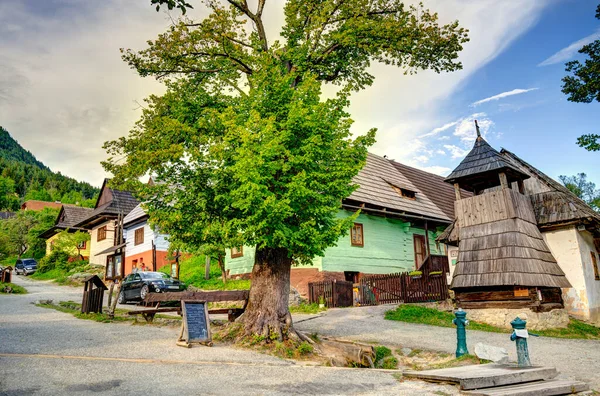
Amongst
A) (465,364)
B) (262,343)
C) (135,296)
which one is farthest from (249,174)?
(135,296)

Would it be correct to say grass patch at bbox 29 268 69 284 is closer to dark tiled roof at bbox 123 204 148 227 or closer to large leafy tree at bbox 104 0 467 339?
dark tiled roof at bbox 123 204 148 227

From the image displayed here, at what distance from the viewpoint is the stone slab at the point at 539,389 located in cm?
637

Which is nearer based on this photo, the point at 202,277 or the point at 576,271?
the point at 576,271

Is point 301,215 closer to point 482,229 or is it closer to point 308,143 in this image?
point 308,143

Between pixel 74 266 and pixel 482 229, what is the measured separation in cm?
3803

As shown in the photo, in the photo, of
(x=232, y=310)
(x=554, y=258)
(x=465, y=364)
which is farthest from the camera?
(x=554, y=258)

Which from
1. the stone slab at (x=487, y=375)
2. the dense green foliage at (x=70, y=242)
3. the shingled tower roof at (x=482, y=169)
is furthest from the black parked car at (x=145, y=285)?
the dense green foliage at (x=70, y=242)

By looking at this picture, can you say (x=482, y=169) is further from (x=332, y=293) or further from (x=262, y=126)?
(x=262, y=126)

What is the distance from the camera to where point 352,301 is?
64.6 feet

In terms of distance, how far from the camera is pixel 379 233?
80.2 feet

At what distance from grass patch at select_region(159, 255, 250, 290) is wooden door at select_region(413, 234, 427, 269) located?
11.1 meters

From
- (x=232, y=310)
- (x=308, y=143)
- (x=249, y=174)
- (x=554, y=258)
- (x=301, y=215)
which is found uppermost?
(x=308, y=143)

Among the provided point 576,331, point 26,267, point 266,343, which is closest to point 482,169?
point 576,331

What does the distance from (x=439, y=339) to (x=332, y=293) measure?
6.95m
